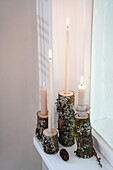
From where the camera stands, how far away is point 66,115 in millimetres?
733

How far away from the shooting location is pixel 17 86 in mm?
1090

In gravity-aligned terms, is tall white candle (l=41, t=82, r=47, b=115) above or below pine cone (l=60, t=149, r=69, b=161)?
above

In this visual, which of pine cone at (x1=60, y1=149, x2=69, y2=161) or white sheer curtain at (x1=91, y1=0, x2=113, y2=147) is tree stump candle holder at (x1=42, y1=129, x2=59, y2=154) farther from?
white sheer curtain at (x1=91, y1=0, x2=113, y2=147)

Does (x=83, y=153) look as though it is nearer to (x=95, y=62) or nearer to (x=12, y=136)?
(x=95, y=62)

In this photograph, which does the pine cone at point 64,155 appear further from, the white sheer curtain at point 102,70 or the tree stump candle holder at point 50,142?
the white sheer curtain at point 102,70

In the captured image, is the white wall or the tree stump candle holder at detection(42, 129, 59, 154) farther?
the white wall

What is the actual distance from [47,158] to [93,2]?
507 millimetres

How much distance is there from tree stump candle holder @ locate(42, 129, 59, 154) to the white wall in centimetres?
37

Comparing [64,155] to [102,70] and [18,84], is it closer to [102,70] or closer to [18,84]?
[102,70]

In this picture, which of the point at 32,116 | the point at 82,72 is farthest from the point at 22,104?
the point at 82,72

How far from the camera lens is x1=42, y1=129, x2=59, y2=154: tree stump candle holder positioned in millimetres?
721

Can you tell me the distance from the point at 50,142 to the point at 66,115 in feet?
0.32

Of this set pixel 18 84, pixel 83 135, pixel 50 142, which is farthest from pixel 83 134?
pixel 18 84

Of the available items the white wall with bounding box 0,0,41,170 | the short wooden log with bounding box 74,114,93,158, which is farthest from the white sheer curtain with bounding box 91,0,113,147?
the white wall with bounding box 0,0,41,170
